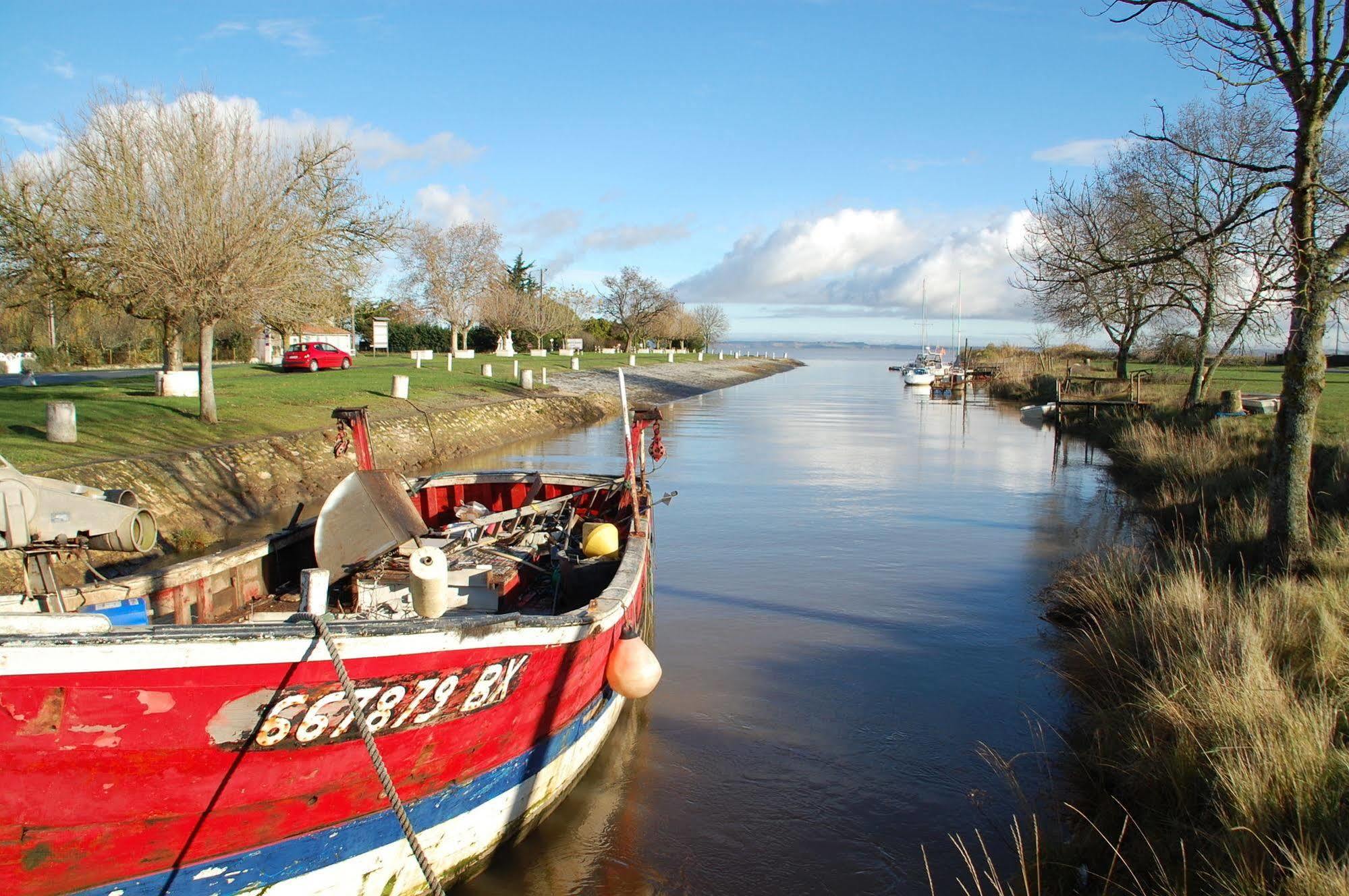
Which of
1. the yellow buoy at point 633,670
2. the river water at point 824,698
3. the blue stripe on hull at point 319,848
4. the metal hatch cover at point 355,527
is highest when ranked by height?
the metal hatch cover at point 355,527

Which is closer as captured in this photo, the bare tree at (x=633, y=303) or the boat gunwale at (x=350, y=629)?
the boat gunwale at (x=350, y=629)

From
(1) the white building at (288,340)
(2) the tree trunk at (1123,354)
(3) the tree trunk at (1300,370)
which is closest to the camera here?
(3) the tree trunk at (1300,370)

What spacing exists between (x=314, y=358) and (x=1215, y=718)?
3904cm

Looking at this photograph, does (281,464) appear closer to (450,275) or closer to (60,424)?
(60,424)

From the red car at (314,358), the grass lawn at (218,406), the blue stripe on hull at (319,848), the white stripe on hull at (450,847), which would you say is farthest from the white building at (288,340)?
the blue stripe on hull at (319,848)

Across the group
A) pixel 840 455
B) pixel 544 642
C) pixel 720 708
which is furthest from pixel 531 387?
pixel 544 642

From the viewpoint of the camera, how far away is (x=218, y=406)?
74.2 ft

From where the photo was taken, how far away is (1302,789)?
477 centimetres

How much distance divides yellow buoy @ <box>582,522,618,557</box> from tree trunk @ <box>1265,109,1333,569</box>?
6259 mm

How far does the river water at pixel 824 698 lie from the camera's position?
251 inches

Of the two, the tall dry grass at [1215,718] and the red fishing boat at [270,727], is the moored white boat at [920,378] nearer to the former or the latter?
the tall dry grass at [1215,718]

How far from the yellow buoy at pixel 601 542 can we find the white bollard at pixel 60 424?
11.6m

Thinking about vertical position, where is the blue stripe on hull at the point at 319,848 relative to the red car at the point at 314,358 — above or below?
below

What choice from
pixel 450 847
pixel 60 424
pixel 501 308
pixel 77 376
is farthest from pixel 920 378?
pixel 450 847
